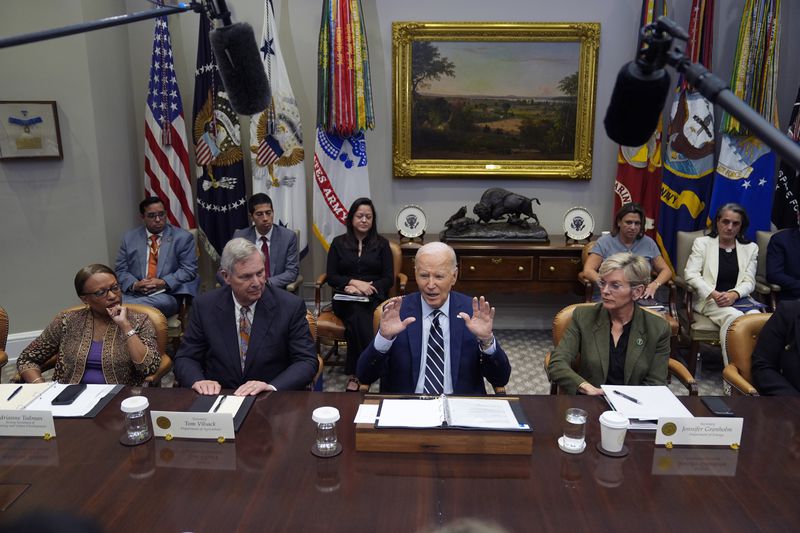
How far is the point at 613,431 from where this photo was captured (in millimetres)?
1933

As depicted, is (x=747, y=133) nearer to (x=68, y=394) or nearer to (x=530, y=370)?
(x=530, y=370)

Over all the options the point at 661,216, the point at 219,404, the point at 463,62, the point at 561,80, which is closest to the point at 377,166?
the point at 463,62

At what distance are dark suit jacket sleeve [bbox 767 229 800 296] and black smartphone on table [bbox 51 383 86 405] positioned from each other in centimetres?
496

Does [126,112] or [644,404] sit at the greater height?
[126,112]

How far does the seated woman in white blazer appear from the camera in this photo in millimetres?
4680

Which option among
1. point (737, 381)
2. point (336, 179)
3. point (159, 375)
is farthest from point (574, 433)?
point (336, 179)

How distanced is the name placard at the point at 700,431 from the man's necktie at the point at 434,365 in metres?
0.99

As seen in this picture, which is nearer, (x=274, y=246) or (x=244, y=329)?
(x=244, y=329)

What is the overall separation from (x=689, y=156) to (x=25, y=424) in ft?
17.9

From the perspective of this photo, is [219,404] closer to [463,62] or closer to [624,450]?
[624,450]

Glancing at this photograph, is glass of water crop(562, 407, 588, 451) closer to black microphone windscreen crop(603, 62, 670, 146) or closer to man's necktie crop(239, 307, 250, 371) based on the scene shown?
black microphone windscreen crop(603, 62, 670, 146)

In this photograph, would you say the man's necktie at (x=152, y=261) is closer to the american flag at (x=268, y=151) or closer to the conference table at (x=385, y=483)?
the american flag at (x=268, y=151)

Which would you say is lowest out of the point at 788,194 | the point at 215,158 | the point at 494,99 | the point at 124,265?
the point at 124,265

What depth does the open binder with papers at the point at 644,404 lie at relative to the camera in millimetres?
2139
